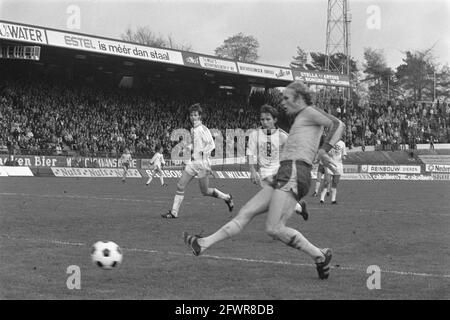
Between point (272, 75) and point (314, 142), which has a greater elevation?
point (272, 75)

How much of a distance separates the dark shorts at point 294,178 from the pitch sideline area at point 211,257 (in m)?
1.04

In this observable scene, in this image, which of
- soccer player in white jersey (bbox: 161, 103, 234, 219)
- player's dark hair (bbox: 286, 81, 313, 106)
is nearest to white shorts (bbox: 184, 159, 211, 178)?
soccer player in white jersey (bbox: 161, 103, 234, 219)

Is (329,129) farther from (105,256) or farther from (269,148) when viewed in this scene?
A: (269,148)

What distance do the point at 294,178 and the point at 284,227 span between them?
0.57 metres

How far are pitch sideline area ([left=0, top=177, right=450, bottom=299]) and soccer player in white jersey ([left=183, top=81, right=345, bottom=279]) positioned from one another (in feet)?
1.29

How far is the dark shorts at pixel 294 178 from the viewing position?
8.20 metres

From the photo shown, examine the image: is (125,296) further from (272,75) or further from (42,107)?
(272,75)

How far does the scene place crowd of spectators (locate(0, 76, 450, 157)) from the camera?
1657 inches

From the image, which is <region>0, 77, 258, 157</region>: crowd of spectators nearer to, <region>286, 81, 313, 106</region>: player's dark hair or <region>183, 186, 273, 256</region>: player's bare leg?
<region>183, 186, 273, 256</region>: player's bare leg

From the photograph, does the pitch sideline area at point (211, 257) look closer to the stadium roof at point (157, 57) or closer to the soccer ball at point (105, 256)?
the soccer ball at point (105, 256)

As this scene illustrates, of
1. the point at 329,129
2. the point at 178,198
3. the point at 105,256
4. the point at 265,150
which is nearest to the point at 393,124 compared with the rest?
the point at 265,150

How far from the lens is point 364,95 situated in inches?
4668

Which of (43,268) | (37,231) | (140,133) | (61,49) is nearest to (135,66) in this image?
(140,133)
